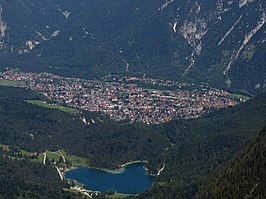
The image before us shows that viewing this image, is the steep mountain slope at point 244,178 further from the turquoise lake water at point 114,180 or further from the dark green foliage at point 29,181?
the turquoise lake water at point 114,180

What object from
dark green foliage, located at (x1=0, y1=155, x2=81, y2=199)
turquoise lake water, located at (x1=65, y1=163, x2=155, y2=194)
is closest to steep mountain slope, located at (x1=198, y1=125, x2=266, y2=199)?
dark green foliage, located at (x1=0, y1=155, x2=81, y2=199)

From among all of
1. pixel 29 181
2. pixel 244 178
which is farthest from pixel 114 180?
pixel 244 178

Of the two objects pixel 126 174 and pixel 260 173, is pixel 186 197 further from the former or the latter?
Result: pixel 126 174

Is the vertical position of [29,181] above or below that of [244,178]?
above

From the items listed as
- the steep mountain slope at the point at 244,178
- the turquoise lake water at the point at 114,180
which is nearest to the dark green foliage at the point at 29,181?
the turquoise lake water at the point at 114,180

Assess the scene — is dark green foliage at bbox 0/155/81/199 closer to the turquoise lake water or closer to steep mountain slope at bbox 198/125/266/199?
the turquoise lake water

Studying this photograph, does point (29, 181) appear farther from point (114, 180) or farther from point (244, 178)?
point (244, 178)
